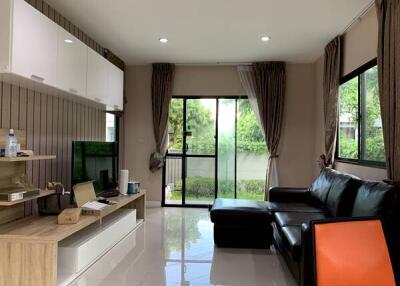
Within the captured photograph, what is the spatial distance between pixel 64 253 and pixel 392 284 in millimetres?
2524

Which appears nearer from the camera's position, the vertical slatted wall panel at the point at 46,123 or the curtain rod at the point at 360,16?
the vertical slatted wall panel at the point at 46,123

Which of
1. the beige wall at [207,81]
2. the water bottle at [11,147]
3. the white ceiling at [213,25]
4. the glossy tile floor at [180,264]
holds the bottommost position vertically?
the glossy tile floor at [180,264]

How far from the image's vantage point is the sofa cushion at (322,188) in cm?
374

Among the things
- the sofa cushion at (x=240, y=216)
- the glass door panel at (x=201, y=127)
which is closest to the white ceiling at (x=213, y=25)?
the glass door panel at (x=201, y=127)

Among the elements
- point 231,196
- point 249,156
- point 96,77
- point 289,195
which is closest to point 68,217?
point 96,77

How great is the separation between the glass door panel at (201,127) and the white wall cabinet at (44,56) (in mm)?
2335

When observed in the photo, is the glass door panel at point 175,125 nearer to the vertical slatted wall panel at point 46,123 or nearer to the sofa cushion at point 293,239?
the vertical slatted wall panel at point 46,123

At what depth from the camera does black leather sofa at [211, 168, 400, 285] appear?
2.44 metres

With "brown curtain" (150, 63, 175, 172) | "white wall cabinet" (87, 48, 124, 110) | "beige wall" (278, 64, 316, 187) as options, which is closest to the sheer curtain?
"beige wall" (278, 64, 316, 187)

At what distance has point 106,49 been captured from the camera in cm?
521

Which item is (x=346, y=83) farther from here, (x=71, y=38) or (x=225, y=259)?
(x=71, y=38)

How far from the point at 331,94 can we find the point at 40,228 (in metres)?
4.05

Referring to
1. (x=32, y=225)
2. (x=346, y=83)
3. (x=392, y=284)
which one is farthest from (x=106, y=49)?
(x=392, y=284)

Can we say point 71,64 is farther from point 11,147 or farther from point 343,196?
point 343,196
